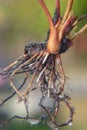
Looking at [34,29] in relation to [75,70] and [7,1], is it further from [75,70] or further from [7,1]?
[75,70]

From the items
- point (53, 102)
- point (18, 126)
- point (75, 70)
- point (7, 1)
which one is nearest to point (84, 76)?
point (75, 70)

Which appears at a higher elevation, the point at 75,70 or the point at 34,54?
the point at 34,54

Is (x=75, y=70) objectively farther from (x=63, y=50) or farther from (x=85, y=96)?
(x=63, y=50)

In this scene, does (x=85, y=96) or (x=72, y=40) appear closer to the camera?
(x=72, y=40)

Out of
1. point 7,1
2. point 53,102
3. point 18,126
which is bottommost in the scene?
point 18,126

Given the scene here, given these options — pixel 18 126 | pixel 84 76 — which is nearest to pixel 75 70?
pixel 84 76

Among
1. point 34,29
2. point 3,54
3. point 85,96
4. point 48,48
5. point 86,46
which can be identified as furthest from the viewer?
point 3,54

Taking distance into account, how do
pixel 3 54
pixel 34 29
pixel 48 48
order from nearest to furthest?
pixel 48 48
pixel 34 29
pixel 3 54

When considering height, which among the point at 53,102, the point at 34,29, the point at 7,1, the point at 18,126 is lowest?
the point at 18,126

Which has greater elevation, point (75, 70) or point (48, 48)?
point (48, 48)
